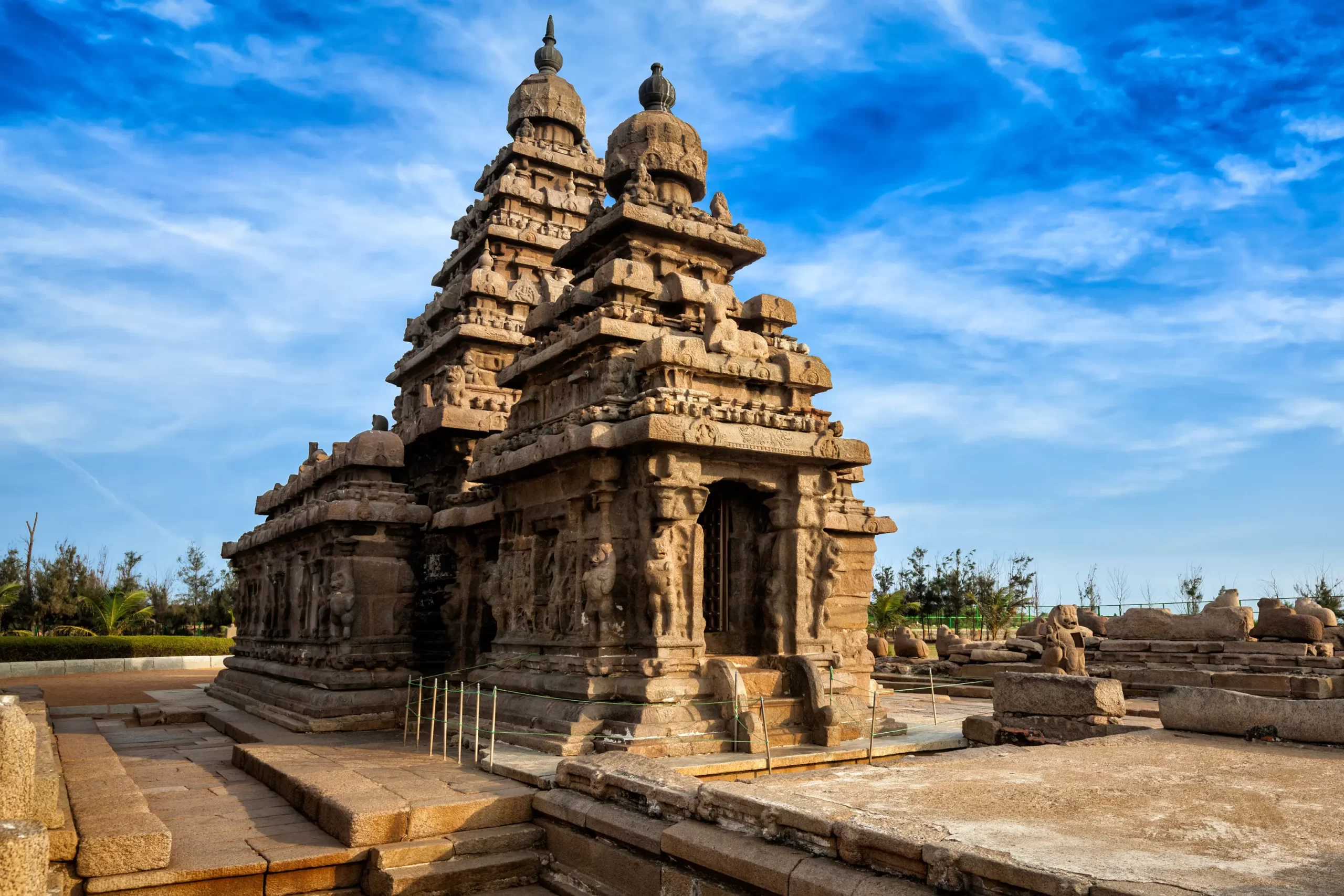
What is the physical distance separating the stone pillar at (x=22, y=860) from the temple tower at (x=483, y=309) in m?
9.48

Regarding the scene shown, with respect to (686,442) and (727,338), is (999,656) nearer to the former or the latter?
(727,338)

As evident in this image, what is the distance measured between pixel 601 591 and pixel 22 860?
5751mm

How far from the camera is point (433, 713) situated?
912cm

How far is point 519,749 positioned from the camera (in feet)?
29.3

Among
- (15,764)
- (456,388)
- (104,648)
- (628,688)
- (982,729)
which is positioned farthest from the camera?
(104,648)

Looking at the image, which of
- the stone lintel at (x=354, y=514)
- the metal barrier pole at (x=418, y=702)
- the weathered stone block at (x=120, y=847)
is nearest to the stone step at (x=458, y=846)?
the weathered stone block at (x=120, y=847)

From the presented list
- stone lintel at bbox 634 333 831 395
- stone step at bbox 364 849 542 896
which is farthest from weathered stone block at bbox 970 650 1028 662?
stone step at bbox 364 849 542 896

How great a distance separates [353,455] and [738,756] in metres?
8.11

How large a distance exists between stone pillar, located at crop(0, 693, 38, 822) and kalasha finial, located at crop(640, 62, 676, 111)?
1194cm

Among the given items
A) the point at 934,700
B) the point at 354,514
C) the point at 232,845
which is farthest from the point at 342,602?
the point at 934,700

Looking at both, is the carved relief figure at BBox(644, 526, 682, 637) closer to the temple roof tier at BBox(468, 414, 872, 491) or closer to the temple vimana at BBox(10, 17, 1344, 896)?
the temple vimana at BBox(10, 17, 1344, 896)

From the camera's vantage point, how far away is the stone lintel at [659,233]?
1272 centimetres

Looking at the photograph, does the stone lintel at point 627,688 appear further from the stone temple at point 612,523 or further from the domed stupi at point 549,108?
the domed stupi at point 549,108

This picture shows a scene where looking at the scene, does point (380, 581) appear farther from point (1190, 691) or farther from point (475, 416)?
point (1190, 691)
